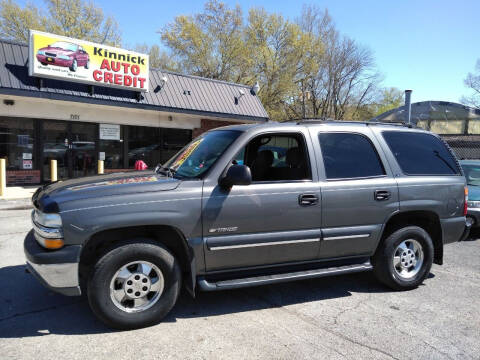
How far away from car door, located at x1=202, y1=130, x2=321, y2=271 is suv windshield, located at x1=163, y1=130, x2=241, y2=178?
22cm

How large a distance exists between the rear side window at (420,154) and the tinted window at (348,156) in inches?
13.7

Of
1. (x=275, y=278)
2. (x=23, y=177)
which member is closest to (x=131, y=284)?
(x=275, y=278)

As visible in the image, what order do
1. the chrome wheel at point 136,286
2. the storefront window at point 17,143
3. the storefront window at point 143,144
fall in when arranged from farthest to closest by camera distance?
the storefront window at point 143,144 → the storefront window at point 17,143 → the chrome wheel at point 136,286

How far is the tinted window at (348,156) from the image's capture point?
4008 millimetres

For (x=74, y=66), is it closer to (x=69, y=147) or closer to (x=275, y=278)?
(x=69, y=147)

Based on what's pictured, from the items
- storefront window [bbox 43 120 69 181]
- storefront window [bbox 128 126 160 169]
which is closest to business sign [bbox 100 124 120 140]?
storefront window [bbox 128 126 160 169]

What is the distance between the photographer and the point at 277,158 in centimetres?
434

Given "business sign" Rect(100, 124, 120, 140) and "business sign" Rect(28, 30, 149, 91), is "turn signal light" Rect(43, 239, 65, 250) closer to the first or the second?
"business sign" Rect(28, 30, 149, 91)

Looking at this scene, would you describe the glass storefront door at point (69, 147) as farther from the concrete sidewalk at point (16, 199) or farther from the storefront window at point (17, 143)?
the concrete sidewalk at point (16, 199)

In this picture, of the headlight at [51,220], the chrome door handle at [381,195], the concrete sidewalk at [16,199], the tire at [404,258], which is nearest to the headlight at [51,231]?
the headlight at [51,220]

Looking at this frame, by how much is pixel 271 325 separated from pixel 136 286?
1.29m

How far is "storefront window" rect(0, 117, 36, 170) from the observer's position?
12383 millimetres

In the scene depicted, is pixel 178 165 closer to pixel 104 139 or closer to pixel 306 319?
pixel 306 319

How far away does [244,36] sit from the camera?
108 ft
